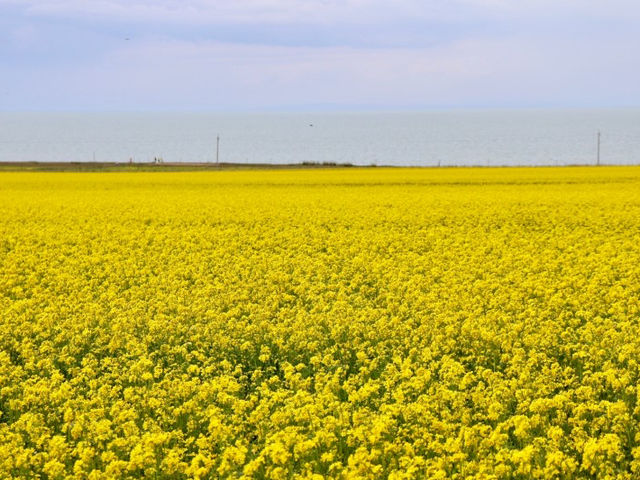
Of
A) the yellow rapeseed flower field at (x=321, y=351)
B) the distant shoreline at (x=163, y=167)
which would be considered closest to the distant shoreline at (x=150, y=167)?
the distant shoreline at (x=163, y=167)

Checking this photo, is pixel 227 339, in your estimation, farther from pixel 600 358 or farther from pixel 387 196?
pixel 387 196

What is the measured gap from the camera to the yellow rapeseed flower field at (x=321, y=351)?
6875 millimetres

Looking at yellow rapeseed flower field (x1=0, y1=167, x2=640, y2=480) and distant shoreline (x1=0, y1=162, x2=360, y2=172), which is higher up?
distant shoreline (x1=0, y1=162, x2=360, y2=172)

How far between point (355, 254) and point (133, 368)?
10.0 meters

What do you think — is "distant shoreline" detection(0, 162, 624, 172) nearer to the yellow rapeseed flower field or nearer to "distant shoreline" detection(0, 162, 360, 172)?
"distant shoreline" detection(0, 162, 360, 172)

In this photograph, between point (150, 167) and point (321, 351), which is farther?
point (150, 167)

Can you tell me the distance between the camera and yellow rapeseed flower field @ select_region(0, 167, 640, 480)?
6.88 m

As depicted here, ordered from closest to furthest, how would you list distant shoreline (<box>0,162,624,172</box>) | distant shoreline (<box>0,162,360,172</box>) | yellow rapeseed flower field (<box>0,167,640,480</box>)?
yellow rapeseed flower field (<box>0,167,640,480</box>), distant shoreline (<box>0,162,624,172</box>), distant shoreline (<box>0,162,360,172</box>)

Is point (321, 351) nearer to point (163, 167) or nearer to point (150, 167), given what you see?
point (163, 167)

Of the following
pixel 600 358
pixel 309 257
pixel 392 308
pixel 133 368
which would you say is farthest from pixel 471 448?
pixel 309 257

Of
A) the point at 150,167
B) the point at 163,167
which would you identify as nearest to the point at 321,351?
the point at 163,167

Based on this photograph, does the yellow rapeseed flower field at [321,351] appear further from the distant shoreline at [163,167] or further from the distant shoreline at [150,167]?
the distant shoreline at [150,167]

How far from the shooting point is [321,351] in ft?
35.3

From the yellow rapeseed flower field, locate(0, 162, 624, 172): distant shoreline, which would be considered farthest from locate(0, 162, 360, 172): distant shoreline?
the yellow rapeseed flower field
